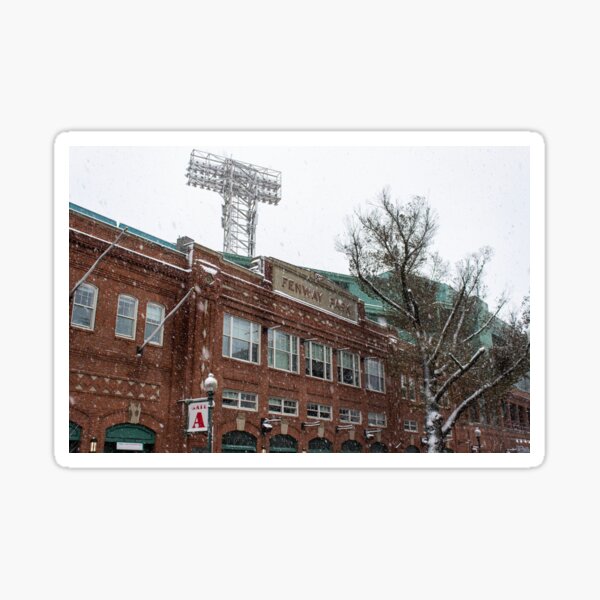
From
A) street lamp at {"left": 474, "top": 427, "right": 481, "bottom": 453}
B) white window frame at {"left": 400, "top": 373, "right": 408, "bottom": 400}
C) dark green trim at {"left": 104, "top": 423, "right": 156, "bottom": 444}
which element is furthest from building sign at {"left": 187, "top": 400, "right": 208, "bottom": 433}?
street lamp at {"left": 474, "top": 427, "right": 481, "bottom": 453}

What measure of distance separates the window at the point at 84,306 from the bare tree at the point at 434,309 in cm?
538

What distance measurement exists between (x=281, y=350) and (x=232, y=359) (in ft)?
5.12

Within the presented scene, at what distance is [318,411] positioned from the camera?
14.2 metres

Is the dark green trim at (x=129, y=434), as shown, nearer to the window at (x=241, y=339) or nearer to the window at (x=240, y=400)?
the window at (x=240, y=400)

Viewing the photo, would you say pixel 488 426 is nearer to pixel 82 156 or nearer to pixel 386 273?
pixel 386 273

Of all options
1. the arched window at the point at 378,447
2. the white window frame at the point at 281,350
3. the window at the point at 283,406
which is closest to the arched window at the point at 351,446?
the arched window at the point at 378,447

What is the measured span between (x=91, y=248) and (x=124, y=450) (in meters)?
3.84

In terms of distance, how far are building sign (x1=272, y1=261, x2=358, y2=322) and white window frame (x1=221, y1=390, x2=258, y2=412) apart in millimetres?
2639

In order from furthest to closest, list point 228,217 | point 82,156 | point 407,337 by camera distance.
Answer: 1. point 228,217
2. point 407,337
3. point 82,156

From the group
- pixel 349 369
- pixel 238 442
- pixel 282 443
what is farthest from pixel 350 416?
pixel 238 442

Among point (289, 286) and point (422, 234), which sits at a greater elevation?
point (422, 234)

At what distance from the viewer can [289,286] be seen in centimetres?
1421
